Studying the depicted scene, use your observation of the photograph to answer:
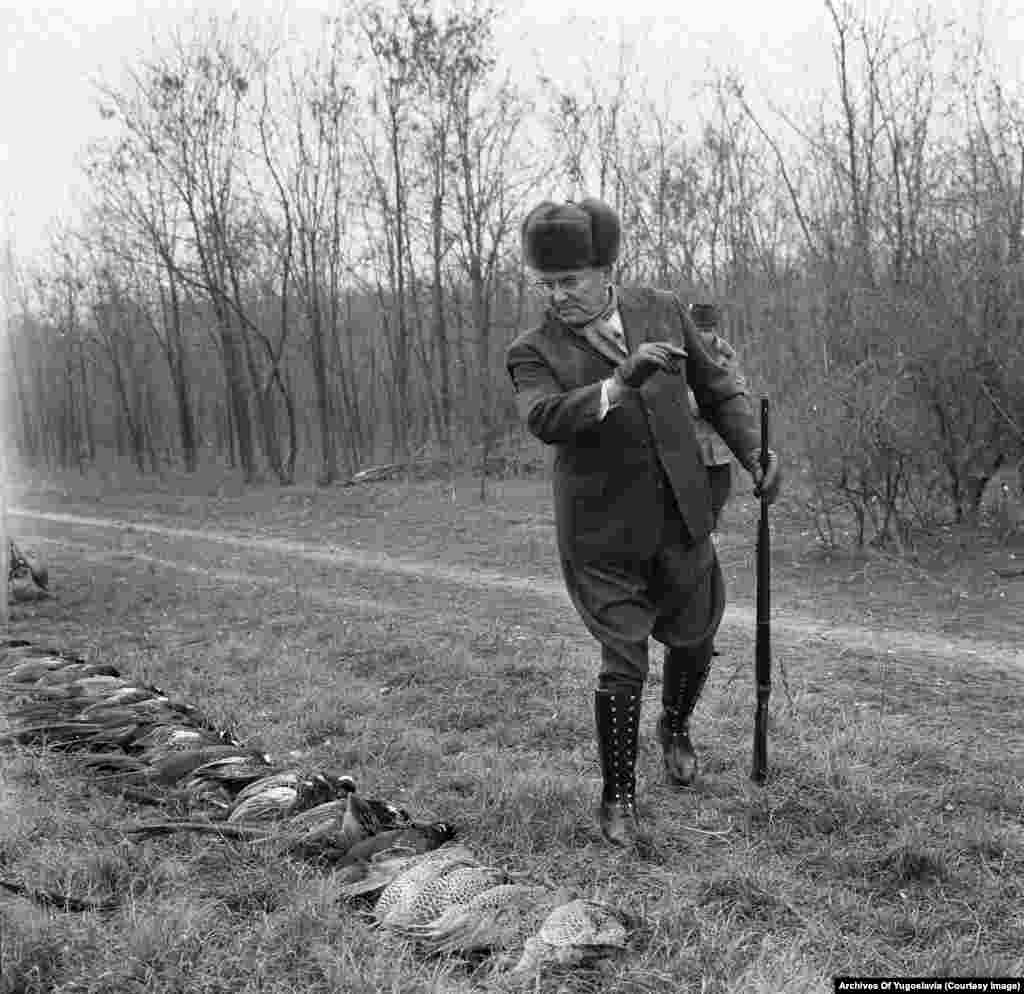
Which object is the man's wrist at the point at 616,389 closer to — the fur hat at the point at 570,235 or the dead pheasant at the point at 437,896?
the fur hat at the point at 570,235

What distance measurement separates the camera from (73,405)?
46094mm

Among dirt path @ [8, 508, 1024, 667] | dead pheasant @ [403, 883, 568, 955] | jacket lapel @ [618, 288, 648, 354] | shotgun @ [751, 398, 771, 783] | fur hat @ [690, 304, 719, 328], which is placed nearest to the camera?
dead pheasant @ [403, 883, 568, 955]

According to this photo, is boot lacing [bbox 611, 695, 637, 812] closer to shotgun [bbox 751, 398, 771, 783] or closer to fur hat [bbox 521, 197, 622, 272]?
shotgun [bbox 751, 398, 771, 783]

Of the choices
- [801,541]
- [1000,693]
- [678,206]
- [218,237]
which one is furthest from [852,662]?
[218,237]

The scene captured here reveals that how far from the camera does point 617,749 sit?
3.54 m

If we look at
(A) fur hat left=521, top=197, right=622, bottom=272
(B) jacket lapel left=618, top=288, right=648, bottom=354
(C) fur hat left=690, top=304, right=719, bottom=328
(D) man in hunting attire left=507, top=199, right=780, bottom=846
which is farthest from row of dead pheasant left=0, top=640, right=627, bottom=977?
(C) fur hat left=690, top=304, right=719, bottom=328

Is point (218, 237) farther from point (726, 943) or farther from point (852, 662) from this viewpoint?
point (726, 943)

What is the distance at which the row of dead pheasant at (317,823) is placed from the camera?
2.66 m

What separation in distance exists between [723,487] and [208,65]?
2526 centimetres

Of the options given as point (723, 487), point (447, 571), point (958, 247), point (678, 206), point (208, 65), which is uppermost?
point (208, 65)

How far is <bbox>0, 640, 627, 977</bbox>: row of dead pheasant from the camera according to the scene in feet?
8.73

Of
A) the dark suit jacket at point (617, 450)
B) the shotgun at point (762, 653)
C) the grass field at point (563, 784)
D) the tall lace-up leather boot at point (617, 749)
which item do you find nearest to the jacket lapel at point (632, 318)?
the dark suit jacket at point (617, 450)

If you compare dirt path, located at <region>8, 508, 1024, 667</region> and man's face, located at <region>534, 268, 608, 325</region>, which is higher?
man's face, located at <region>534, 268, 608, 325</region>

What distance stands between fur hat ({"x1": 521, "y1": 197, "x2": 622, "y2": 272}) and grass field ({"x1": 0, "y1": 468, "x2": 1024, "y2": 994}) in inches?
73.7
